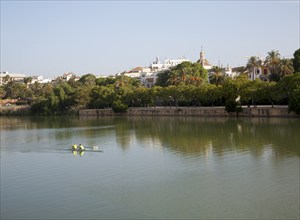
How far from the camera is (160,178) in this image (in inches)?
931

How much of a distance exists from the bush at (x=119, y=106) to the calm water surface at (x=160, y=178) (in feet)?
123

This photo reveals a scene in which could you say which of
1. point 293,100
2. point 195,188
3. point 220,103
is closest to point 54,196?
point 195,188

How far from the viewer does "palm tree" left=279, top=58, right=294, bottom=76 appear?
222 feet

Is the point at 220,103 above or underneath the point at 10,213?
above

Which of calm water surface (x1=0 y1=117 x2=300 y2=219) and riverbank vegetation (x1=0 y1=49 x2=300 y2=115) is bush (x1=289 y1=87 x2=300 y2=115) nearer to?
riverbank vegetation (x1=0 y1=49 x2=300 y2=115)

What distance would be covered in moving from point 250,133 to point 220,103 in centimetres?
2446

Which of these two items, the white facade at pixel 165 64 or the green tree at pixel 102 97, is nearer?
the green tree at pixel 102 97

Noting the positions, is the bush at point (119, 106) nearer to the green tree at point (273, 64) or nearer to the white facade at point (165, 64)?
the green tree at point (273, 64)

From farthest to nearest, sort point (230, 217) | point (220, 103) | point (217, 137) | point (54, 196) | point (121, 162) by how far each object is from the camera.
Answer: point (220, 103) < point (217, 137) < point (121, 162) < point (54, 196) < point (230, 217)

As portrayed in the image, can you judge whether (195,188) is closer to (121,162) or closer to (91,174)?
(91,174)

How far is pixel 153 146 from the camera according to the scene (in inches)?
1427

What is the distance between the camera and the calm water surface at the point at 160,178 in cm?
1814

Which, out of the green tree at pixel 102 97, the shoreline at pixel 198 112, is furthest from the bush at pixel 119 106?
the green tree at pixel 102 97

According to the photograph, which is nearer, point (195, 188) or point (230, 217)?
point (230, 217)
